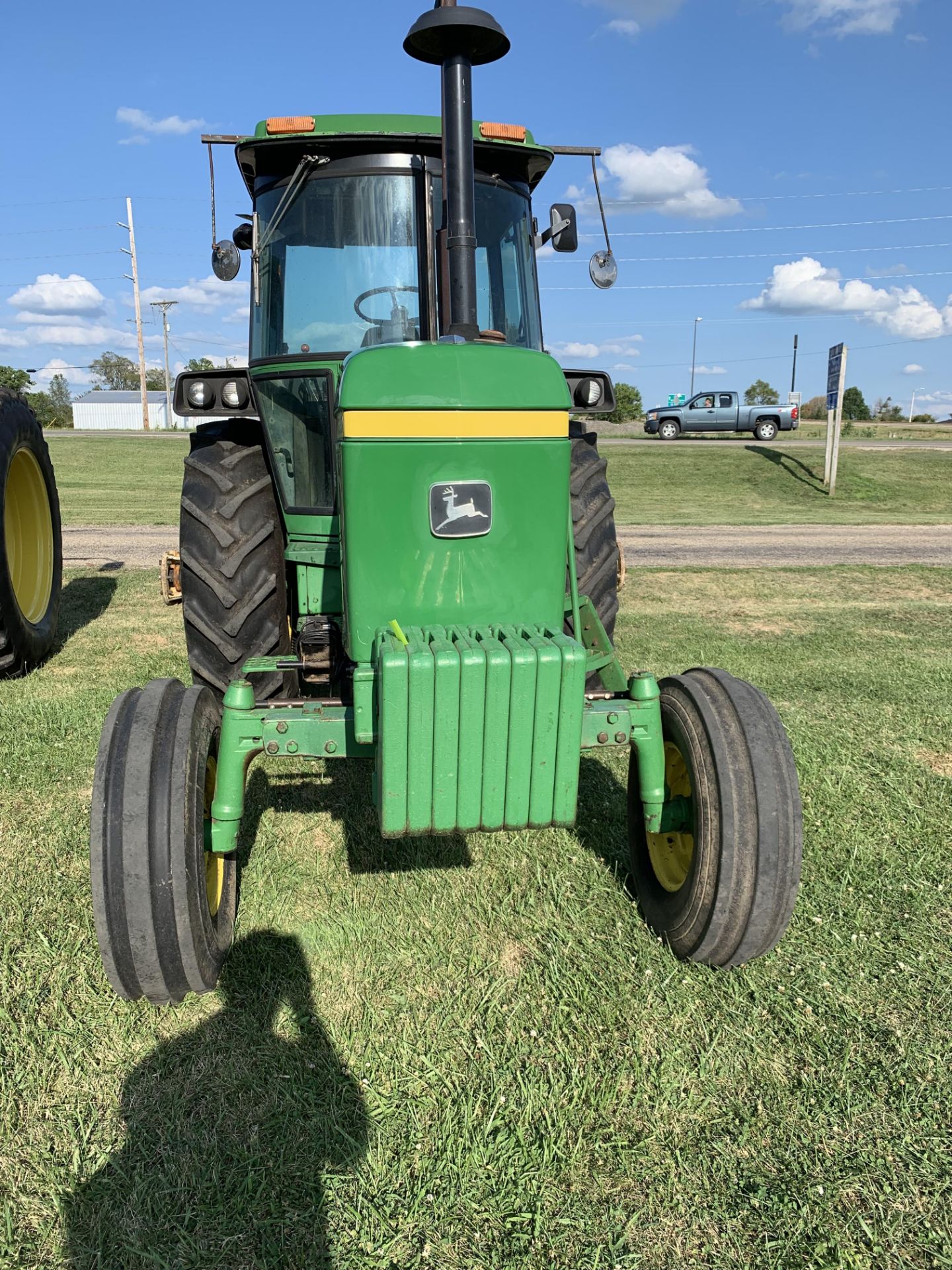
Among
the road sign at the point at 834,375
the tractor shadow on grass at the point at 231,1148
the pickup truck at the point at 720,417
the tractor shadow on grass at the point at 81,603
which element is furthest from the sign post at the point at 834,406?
the tractor shadow on grass at the point at 231,1148

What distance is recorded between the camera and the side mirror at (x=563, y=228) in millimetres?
4250

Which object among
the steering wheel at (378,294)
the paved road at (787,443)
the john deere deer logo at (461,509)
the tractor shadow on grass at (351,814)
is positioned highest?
the steering wheel at (378,294)

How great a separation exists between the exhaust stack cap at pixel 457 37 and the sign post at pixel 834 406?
15.9 meters

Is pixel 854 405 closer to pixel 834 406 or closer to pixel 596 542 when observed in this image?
pixel 834 406

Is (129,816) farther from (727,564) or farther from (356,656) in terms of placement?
(727,564)

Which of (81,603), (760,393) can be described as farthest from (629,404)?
(81,603)

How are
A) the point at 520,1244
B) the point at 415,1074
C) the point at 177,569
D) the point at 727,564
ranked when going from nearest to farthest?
1. the point at 520,1244
2. the point at 415,1074
3. the point at 177,569
4. the point at 727,564

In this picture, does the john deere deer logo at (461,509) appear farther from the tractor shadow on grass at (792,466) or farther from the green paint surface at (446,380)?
the tractor shadow on grass at (792,466)

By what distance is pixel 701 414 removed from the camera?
29.6 metres

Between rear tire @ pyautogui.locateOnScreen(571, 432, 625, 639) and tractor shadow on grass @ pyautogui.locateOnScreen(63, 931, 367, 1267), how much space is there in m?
2.11

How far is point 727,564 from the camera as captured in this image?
10688 millimetres

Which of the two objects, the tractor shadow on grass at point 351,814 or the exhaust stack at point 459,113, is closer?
the exhaust stack at point 459,113

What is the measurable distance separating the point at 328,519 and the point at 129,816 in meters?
1.66

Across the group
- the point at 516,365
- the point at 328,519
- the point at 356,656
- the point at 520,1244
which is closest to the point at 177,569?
the point at 328,519
